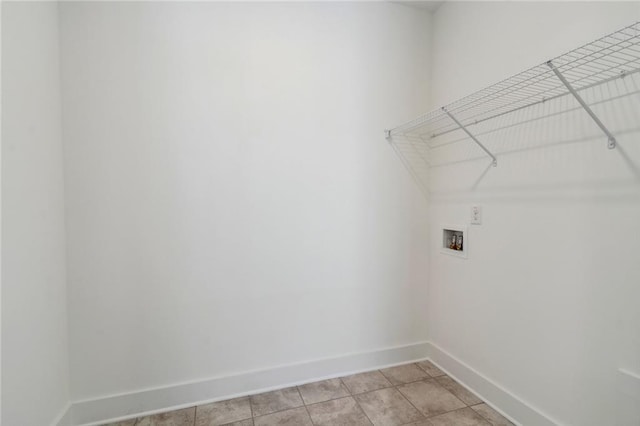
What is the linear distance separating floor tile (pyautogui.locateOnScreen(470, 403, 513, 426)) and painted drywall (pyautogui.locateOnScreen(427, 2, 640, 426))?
16cm

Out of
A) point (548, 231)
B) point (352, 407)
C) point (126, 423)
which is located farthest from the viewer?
point (352, 407)

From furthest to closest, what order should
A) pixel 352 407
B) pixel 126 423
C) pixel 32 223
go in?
pixel 352 407
pixel 126 423
pixel 32 223

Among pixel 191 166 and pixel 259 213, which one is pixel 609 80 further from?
pixel 191 166

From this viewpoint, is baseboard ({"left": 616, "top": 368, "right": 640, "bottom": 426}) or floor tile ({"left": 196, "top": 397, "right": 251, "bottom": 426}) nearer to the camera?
baseboard ({"left": 616, "top": 368, "right": 640, "bottom": 426})

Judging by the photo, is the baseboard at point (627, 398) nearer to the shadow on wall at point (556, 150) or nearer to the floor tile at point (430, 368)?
the shadow on wall at point (556, 150)

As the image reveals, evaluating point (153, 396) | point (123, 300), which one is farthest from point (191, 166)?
point (153, 396)

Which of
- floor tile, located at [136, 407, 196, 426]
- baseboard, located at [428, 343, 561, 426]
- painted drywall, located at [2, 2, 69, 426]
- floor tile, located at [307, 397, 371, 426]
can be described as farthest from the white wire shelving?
floor tile, located at [136, 407, 196, 426]

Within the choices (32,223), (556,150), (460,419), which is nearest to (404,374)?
(460,419)

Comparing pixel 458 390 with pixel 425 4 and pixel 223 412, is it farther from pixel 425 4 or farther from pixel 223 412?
pixel 425 4

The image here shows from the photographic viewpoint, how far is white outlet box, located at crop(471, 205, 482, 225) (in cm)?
169

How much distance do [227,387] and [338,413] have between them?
2.23 feet

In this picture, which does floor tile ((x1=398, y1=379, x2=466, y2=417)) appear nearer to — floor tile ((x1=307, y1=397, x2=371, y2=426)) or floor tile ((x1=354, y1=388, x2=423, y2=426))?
floor tile ((x1=354, y1=388, x2=423, y2=426))

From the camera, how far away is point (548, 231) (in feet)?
4.37

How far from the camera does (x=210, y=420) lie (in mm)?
1511
